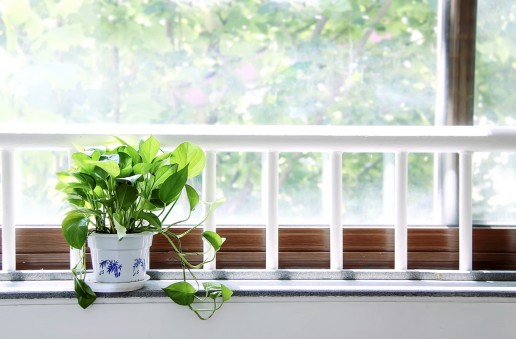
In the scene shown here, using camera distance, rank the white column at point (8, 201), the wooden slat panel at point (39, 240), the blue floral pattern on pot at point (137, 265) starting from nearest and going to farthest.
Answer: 1. the blue floral pattern on pot at point (137, 265)
2. the white column at point (8, 201)
3. the wooden slat panel at point (39, 240)

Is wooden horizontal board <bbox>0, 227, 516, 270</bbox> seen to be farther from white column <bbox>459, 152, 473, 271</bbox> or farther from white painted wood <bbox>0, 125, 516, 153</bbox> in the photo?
white painted wood <bbox>0, 125, 516, 153</bbox>

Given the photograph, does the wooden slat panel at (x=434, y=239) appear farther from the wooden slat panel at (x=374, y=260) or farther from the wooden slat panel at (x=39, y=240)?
the wooden slat panel at (x=39, y=240)

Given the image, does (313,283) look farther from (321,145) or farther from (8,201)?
(8,201)

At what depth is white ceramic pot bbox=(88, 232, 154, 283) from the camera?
135 cm

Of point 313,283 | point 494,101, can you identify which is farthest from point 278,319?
point 494,101

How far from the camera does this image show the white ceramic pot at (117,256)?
4.42ft

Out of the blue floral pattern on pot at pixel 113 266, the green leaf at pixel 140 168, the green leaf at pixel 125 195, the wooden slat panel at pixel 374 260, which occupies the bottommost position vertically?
the wooden slat panel at pixel 374 260

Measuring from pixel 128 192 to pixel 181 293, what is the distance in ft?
0.81

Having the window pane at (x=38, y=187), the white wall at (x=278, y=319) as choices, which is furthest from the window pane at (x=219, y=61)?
the white wall at (x=278, y=319)

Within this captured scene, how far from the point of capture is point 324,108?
5.45ft

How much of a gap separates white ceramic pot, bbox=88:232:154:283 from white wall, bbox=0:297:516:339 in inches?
2.2

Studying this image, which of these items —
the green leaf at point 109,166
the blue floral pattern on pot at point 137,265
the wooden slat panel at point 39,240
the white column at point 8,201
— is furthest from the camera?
the wooden slat panel at point 39,240

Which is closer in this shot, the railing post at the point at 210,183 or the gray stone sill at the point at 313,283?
the gray stone sill at the point at 313,283

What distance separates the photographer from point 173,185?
1312 millimetres
